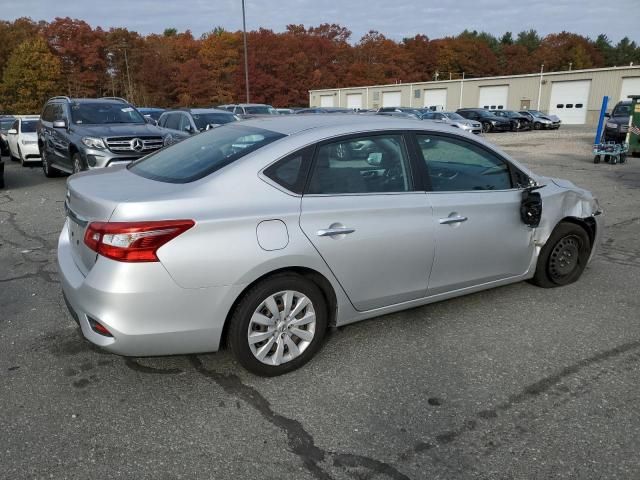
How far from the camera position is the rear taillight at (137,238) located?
2.67m

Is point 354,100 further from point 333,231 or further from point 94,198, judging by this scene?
point 94,198

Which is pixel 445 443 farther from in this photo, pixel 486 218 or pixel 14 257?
pixel 14 257

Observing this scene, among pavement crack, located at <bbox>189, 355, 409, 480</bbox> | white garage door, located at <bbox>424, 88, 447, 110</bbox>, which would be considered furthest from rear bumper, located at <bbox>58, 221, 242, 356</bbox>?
white garage door, located at <bbox>424, 88, 447, 110</bbox>

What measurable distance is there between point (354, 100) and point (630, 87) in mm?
32075

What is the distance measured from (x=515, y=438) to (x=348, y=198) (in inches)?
66.0

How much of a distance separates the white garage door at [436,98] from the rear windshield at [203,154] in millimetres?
53602

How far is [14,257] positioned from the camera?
5742 mm

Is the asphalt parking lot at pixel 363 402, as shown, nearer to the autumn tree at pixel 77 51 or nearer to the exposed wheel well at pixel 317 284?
the exposed wheel well at pixel 317 284

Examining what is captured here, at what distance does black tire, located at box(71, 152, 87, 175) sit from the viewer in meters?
9.60

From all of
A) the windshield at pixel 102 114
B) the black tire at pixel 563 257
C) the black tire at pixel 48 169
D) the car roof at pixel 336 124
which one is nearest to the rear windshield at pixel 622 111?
the black tire at pixel 563 257

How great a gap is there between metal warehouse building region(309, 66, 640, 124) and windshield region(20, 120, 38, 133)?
140 ft

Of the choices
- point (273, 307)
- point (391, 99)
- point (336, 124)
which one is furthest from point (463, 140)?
point (391, 99)

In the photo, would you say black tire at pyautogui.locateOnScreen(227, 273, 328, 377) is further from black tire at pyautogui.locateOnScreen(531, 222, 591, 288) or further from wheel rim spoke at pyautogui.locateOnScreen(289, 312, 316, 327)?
black tire at pyautogui.locateOnScreen(531, 222, 591, 288)

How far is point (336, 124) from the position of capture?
351 cm
